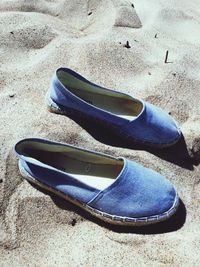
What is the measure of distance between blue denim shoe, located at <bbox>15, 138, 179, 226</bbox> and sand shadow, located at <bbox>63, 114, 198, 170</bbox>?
0.16 m

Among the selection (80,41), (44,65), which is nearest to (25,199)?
(44,65)

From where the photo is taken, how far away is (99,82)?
2350 millimetres

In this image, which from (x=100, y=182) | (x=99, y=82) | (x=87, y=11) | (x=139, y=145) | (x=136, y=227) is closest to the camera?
(x=136, y=227)

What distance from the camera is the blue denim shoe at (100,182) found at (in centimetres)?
168

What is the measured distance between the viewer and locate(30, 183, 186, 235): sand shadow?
1676 millimetres

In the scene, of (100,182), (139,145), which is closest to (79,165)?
(100,182)

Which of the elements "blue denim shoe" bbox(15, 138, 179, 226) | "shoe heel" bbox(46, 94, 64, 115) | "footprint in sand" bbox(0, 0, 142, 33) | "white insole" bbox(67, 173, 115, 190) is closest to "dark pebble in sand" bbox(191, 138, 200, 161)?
"blue denim shoe" bbox(15, 138, 179, 226)

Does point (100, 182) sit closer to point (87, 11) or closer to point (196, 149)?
point (196, 149)

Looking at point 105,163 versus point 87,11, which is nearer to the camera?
point 105,163

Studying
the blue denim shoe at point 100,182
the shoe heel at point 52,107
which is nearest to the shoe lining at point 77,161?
the blue denim shoe at point 100,182

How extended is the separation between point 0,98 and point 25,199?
0.63 m

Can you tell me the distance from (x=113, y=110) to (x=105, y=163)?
0.34 m

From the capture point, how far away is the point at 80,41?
8.47ft

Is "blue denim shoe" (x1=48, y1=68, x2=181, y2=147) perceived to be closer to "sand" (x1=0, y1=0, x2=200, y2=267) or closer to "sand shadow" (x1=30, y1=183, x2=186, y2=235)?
"sand" (x1=0, y1=0, x2=200, y2=267)
